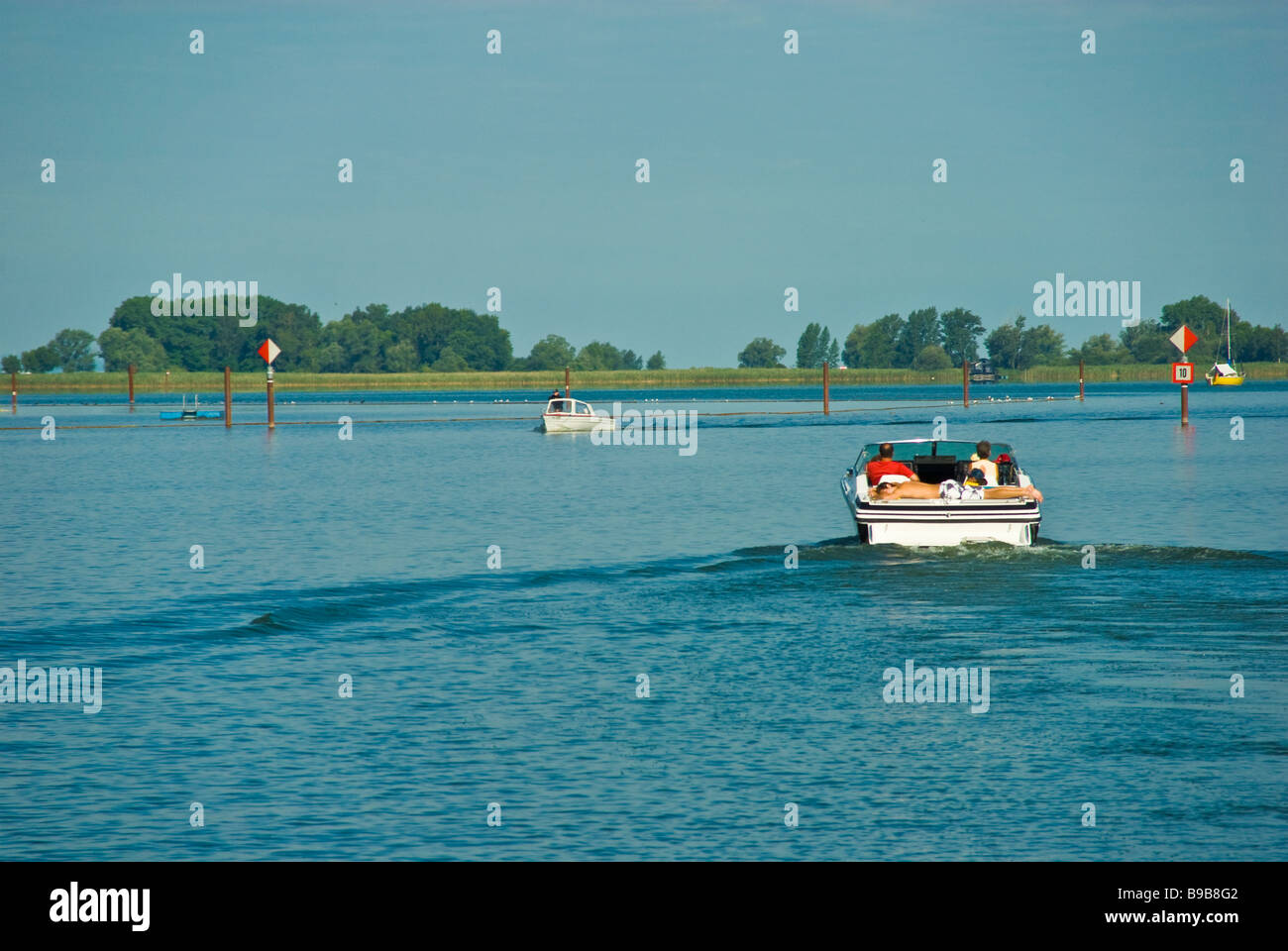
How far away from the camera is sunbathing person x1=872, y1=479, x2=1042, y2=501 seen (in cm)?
2438

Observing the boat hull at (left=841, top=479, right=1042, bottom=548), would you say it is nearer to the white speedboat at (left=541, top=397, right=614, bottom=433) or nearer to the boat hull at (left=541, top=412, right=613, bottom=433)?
the white speedboat at (left=541, top=397, right=614, bottom=433)

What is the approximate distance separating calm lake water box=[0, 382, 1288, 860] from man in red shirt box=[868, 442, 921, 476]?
135 cm

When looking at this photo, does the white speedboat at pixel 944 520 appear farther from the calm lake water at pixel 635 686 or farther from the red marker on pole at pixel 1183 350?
the red marker on pole at pixel 1183 350

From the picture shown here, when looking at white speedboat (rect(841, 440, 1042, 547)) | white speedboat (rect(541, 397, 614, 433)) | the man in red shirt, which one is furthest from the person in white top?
white speedboat (rect(541, 397, 614, 433))

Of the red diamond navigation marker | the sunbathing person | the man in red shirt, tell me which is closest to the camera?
the sunbathing person

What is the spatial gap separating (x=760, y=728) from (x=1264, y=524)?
66.7 feet

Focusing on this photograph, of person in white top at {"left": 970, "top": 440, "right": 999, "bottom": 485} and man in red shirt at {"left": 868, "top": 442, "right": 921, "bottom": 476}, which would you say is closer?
person in white top at {"left": 970, "top": 440, "right": 999, "bottom": 485}

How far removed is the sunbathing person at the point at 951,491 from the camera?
80.0 ft

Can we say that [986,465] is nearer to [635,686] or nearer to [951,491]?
[951,491]

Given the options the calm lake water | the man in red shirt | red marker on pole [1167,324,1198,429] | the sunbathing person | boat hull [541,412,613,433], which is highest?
red marker on pole [1167,324,1198,429]

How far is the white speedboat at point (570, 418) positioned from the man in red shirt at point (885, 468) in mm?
55446
